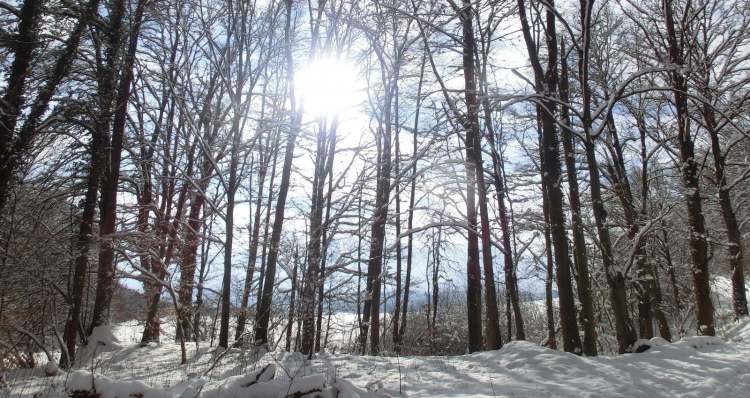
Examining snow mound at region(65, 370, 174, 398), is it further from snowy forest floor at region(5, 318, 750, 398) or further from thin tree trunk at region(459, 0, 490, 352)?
thin tree trunk at region(459, 0, 490, 352)

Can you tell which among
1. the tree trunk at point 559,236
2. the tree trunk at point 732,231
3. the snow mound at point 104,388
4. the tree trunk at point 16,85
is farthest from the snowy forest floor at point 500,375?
the tree trunk at point 732,231

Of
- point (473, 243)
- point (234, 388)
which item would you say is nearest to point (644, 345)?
point (473, 243)

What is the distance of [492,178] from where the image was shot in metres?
12.7

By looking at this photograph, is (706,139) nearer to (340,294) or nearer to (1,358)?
(340,294)

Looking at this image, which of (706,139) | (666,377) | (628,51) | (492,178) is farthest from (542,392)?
(706,139)

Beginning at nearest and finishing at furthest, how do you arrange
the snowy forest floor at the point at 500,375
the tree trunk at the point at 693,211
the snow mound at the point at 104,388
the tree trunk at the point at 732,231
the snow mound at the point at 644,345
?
the snow mound at the point at 104,388
the snowy forest floor at the point at 500,375
the snow mound at the point at 644,345
the tree trunk at the point at 693,211
the tree trunk at the point at 732,231

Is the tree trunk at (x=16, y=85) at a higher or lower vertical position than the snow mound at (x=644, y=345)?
higher

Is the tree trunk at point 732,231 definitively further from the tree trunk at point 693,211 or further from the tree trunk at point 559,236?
the tree trunk at point 559,236

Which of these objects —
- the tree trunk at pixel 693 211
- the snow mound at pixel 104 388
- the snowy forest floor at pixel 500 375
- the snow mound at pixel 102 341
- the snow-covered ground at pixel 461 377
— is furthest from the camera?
the snow mound at pixel 102 341

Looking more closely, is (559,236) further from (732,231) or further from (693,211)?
(732,231)

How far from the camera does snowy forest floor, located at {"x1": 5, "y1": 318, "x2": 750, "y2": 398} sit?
15.8ft

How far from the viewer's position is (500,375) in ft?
18.8

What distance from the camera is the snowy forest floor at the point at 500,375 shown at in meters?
4.82

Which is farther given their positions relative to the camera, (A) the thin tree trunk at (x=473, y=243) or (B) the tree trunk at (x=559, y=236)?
(A) the thin tree trunk at (x=473, y=243)
